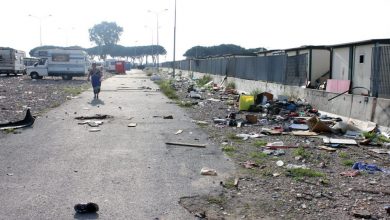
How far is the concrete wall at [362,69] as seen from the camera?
1566 centimetres

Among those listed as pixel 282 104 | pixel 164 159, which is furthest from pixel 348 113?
pixel 164 159

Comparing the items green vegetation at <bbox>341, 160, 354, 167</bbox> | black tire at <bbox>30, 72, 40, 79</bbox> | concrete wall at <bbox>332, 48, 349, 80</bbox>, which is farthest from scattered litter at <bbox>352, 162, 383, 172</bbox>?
black tire at <bbox>30, 72, 40, 79</bbox>

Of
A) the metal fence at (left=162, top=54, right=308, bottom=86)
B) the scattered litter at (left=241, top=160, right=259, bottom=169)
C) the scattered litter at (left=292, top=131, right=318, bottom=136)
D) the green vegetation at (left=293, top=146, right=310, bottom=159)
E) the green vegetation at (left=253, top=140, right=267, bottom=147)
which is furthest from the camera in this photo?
the metal fence at (left=162, top=54, right=308, bottom=86)

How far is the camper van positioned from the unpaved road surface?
31.1 meters

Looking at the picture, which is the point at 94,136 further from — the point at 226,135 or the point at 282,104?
the point at 282,104

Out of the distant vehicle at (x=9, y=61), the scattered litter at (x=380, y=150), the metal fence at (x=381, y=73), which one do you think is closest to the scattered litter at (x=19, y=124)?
the scattered litter at (x=380, y=150)

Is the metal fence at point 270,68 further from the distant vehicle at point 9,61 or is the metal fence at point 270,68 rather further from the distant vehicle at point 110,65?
the distant vehicle at point 110,65

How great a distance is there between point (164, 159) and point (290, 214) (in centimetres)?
350

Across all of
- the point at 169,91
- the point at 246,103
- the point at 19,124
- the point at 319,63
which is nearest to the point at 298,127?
the point at 246,103

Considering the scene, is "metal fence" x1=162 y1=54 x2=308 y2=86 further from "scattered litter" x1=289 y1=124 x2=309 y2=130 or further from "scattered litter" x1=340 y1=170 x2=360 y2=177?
"scattered litter" x1=340 y1=170 x2=360 y2=177

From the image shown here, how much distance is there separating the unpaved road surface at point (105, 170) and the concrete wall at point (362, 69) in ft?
22.9

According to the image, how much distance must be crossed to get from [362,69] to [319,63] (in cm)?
387

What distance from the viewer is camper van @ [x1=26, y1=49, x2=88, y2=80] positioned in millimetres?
42188

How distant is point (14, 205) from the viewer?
5.36 metres
